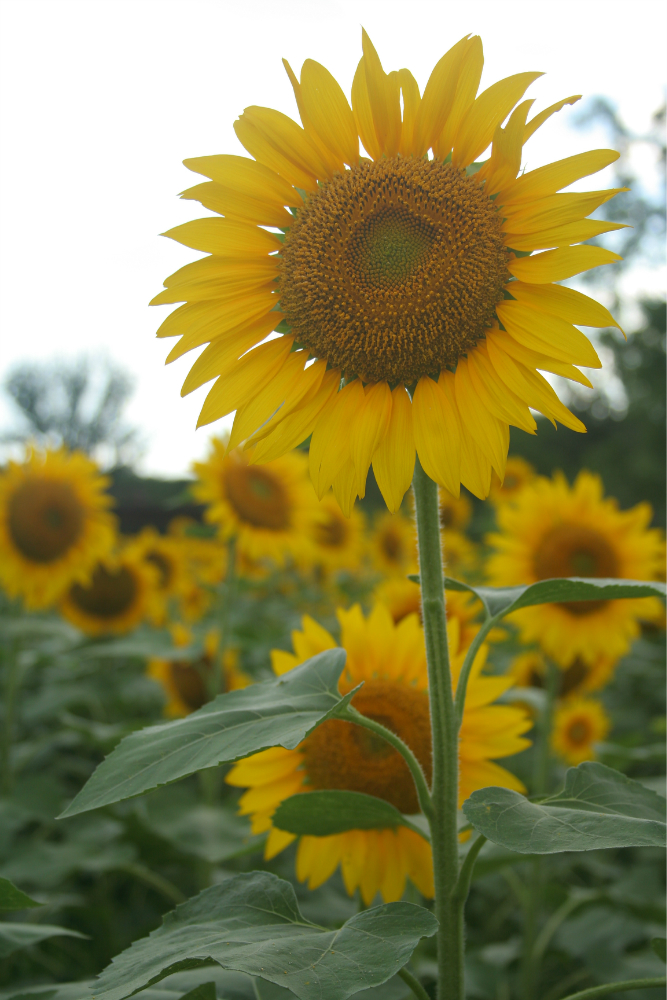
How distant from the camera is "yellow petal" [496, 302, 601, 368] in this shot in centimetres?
105

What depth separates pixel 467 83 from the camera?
1.12m

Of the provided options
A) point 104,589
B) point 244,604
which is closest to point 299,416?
point 104,589

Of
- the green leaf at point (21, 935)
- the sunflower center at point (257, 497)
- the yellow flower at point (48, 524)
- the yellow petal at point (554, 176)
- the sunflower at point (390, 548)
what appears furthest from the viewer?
the sunflower at point (390, 548)

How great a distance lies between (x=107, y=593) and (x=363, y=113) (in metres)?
3.98

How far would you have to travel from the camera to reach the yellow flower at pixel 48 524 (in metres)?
3.93

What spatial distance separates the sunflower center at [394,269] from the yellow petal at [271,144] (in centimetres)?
6

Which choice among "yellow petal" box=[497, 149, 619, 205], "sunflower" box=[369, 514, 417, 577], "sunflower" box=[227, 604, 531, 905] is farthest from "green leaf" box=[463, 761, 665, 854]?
"sunflower" box=[369, 514, 417, 577]

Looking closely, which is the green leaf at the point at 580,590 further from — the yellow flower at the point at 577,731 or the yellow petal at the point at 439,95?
the yellow flower at the point at 577,731

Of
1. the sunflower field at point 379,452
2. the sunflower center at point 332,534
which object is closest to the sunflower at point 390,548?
the sunflower center at point 332,534

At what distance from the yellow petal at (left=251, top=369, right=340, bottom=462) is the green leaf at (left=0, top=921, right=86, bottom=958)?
797 millimetres

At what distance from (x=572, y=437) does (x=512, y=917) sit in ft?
51.1

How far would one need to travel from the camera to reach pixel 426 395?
1151 mm

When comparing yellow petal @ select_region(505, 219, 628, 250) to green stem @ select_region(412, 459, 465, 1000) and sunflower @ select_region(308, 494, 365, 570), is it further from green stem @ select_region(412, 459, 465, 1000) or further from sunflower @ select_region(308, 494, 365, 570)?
sunflower @ select_region(308, 494, 365, 570)

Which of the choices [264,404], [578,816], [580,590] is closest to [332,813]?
[578,816]
